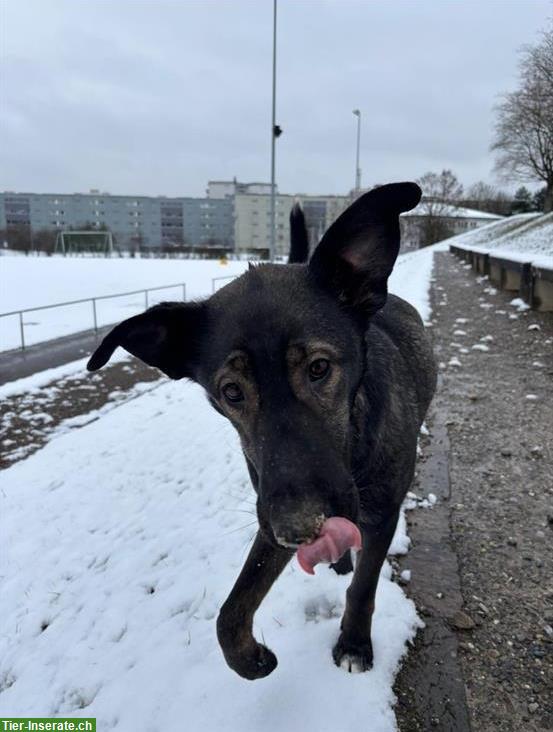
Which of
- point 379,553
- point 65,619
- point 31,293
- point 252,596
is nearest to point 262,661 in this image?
point 252,596

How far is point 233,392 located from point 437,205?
247 feet

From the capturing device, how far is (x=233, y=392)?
214cm

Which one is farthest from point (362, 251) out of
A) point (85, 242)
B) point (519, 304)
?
point (85, 242)

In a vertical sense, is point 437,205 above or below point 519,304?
above

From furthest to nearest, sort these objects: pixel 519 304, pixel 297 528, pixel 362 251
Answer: pixel 519 304 < pixel 362 251 < pixel 297 528

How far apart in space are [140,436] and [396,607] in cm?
414

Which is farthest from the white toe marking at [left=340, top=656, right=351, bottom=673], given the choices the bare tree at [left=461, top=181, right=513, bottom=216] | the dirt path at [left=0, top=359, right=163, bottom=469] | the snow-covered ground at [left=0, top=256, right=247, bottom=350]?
the bare tree at [left=461, top=181, right=513, bottom=216]

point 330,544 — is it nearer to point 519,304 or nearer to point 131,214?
point 519,304

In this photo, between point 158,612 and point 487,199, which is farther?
point 487,199

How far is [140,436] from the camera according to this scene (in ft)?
21.2

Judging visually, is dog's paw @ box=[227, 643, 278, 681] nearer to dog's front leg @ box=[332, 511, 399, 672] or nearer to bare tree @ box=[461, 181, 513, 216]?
dog's front leg @ box=[332, 511, 399, 672]

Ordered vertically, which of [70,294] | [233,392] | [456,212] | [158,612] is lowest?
[70,294]

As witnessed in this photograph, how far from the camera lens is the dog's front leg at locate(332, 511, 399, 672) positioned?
8.73 feet

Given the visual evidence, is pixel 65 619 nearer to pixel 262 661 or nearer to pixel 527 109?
pixel 262 661
